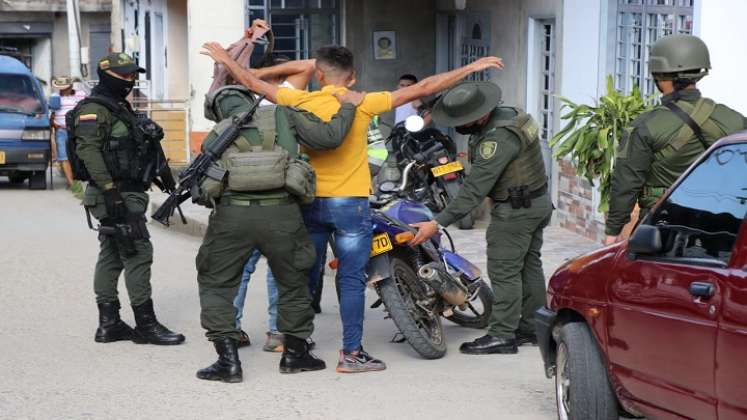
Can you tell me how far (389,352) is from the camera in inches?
337

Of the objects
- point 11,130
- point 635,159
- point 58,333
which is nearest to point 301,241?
point 635,159

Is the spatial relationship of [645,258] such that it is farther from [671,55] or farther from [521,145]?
[521,145]

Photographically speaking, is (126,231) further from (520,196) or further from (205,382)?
(520,196)

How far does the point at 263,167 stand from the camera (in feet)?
24.3

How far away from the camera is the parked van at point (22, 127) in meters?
20.5

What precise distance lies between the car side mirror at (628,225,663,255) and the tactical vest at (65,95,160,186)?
393 centimetres

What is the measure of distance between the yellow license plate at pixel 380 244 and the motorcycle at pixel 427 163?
351 centimetres

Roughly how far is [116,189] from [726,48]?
15.4 feet

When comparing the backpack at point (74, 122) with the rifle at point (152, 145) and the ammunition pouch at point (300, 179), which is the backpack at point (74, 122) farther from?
the ammunition pouch at point (300, 179)

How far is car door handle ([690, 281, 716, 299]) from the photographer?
5.11 meters

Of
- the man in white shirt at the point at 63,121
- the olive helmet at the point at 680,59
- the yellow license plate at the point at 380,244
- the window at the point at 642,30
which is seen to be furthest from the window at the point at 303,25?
the olive helmet at the point at 680,59

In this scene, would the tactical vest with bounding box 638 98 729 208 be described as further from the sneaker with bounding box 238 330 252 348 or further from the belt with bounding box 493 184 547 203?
the sneaker with bounding box 238 330 252 348

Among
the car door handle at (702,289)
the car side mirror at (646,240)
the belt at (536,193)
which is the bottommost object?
the car door handle at (702,289)

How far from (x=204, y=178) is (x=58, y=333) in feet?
7.60
